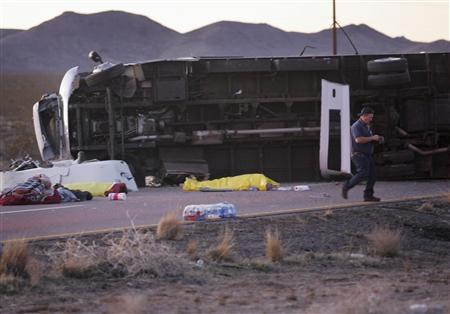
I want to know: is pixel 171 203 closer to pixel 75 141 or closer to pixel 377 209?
pixel 377 209

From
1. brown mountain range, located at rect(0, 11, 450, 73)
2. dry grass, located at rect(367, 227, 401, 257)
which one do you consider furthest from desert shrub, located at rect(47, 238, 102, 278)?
brown mountain range, located at rect(0, 11, 450, 73)

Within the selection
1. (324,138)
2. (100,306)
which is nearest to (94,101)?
(324,138)

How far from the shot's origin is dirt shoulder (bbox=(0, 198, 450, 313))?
8062 millimetres

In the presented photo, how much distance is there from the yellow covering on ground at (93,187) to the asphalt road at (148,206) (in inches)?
25.7

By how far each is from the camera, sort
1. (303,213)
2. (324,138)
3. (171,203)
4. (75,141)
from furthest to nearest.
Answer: (75,141) → (324,138) → (171,203) → (303,213)

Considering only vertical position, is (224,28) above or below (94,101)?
above

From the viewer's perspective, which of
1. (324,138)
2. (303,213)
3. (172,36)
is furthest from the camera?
(172,36)

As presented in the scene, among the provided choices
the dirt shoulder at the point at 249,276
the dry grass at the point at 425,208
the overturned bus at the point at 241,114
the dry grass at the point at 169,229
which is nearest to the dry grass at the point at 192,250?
the dirt shoulder at the point at 249,276

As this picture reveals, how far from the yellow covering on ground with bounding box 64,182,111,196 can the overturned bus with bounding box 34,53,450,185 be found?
9.35ft

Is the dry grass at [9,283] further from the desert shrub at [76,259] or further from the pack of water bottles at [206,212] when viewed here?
the pack of water bottles at [206,212]

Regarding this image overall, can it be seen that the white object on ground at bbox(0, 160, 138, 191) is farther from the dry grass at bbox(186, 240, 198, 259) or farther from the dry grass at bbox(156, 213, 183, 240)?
the dry grass at bbox(186, 240, 198, 259)

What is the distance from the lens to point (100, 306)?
7980 mm

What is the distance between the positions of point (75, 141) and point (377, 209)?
34.4ft

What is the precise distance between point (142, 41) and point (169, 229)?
129 m
